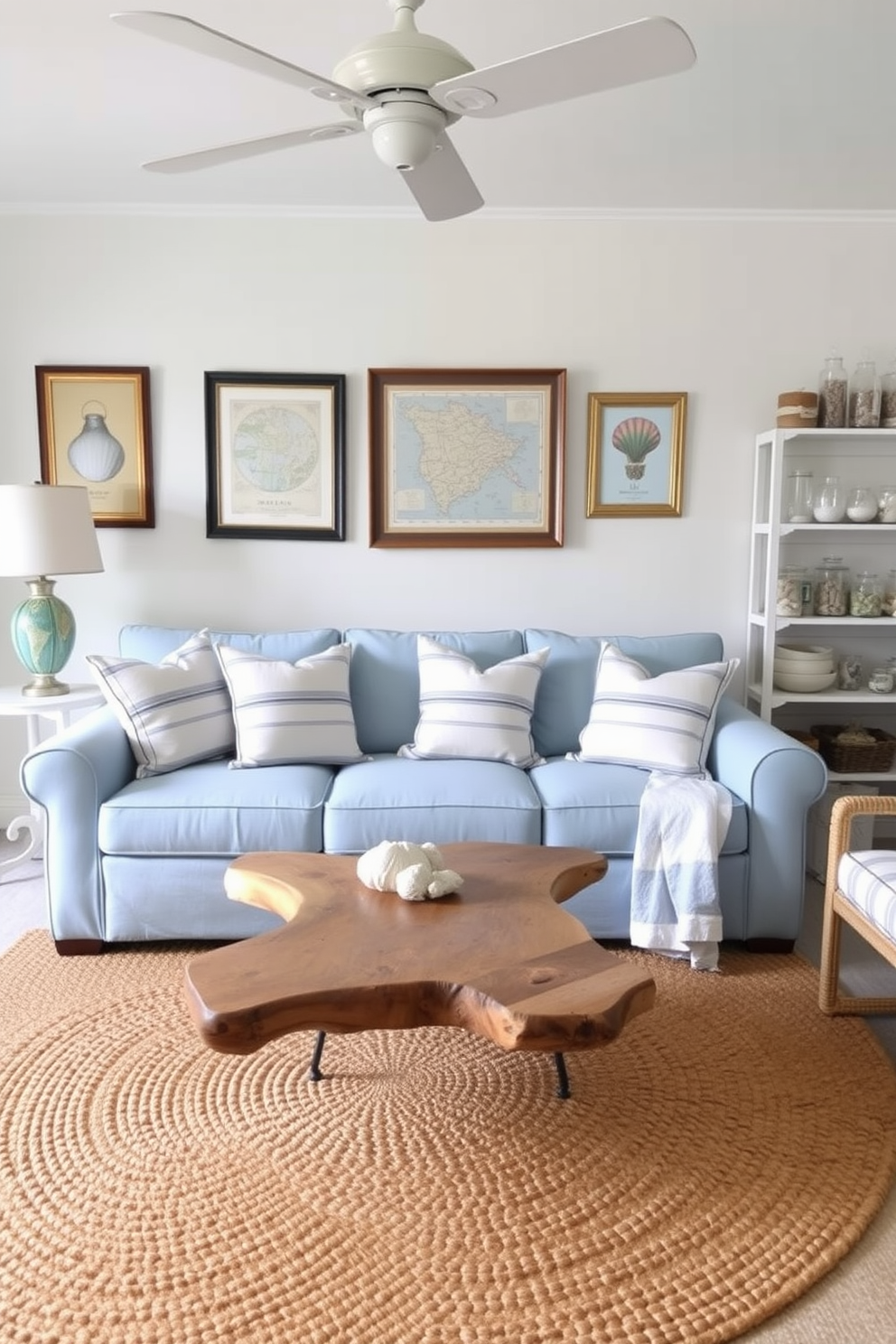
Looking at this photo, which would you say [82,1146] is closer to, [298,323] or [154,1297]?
[154,1297]

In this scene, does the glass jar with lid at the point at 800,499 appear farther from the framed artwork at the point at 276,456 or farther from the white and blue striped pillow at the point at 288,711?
the white and blue striped pillow at the point at 288,711

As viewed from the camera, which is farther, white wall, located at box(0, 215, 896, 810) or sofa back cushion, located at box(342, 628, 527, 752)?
white wall, located at box(0, 215, 896, 810)

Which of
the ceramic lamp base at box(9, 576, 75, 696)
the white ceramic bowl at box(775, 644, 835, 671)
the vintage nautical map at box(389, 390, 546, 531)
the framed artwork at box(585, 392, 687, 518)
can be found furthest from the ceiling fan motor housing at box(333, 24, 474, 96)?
the white ceramic bowl at box(775, 644, 835, 671)

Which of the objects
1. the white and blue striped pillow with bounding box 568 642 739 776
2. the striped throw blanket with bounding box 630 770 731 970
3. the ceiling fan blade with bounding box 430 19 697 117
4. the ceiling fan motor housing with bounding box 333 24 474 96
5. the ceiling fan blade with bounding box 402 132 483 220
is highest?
the ceiling fan motor housing with bounding box 333 24 474 96

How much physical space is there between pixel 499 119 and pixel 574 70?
4.72 ft

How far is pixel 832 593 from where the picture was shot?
11.9 feet

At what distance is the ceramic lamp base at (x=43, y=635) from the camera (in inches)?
132

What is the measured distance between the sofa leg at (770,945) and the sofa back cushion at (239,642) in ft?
5.70

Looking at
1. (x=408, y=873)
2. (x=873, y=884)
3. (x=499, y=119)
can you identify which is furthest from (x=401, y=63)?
(x=873, y=884)

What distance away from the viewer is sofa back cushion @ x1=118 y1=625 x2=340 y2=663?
3.45 m


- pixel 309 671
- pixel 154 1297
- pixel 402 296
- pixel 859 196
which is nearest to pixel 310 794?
pixel 309 671

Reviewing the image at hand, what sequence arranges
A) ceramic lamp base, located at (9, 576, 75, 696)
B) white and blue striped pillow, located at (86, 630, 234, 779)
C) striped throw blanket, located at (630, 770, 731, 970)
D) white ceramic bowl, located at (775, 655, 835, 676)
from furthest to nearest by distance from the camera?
white ceramic bowl, located at (775, 655, 835, 676), ceramic lamp base, located at (9, 576, 75, 696), white and blue striped pillow, located at (86, 630, 234, 779), striped throw blanket, located at (630, 770, 731, 970)

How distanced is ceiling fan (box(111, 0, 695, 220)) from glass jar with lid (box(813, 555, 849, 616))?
93.4 inches

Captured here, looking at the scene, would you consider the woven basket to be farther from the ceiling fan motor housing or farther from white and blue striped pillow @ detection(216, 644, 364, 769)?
the ceiling fan motor housing
